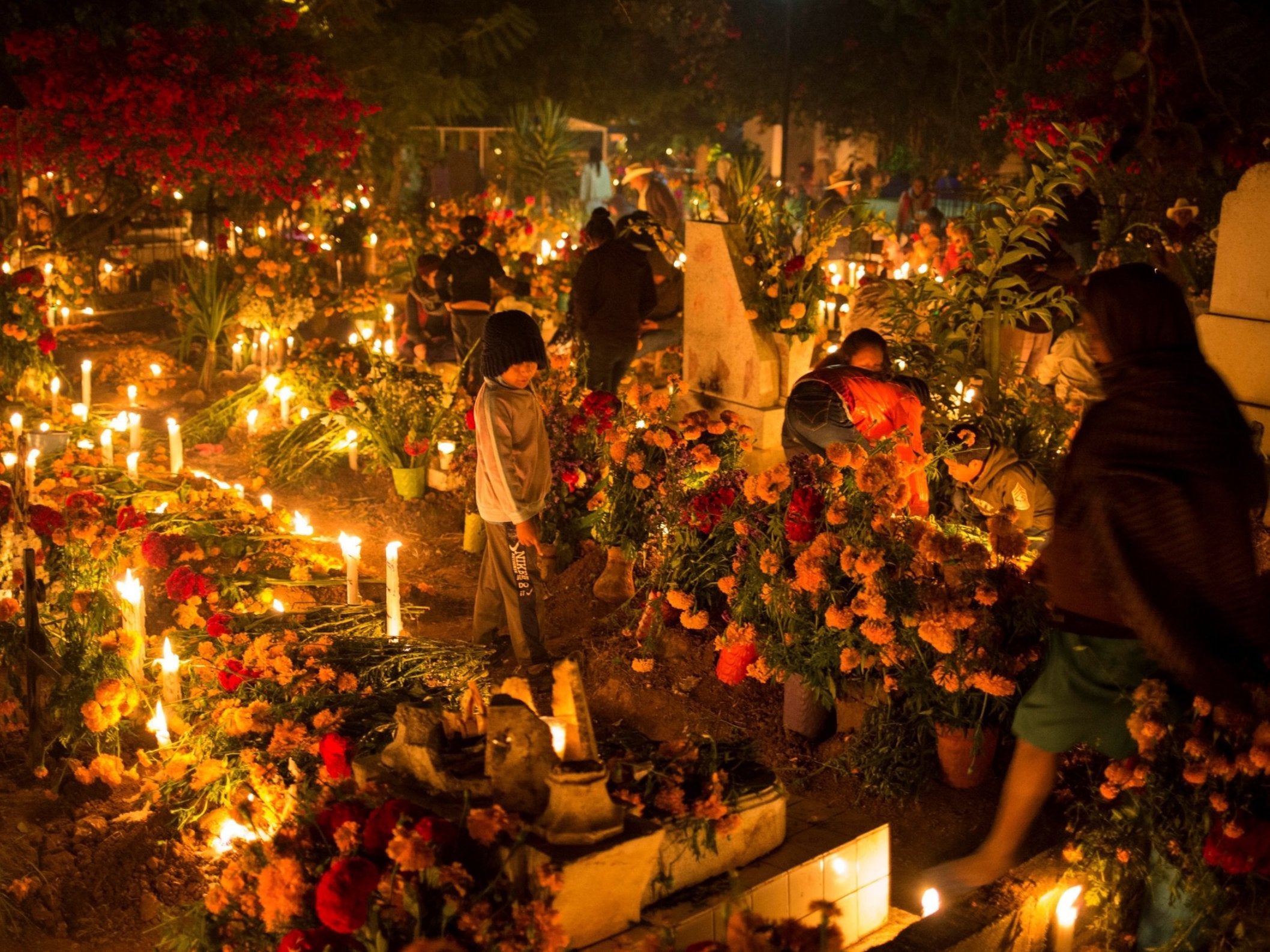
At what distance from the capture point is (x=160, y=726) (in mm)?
4867

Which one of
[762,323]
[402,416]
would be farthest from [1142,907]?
[402,416]

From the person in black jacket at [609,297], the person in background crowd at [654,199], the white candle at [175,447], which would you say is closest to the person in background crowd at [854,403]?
the person in black jacket at [609,297]

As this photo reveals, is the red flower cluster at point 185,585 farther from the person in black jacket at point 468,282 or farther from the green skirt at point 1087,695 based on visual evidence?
the person in black jacket at point 468,282

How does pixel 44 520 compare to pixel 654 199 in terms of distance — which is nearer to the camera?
pixel 44 520

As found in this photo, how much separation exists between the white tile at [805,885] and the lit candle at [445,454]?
17.9 feet

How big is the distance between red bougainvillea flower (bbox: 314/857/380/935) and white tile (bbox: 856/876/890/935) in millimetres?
1484

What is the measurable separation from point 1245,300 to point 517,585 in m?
4.08

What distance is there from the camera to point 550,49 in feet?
66.7

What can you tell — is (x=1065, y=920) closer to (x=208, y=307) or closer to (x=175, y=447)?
(x=175, y=447)

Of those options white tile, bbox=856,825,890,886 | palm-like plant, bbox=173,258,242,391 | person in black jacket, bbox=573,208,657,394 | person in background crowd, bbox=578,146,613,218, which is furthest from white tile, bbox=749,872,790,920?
person in background crowd, bbox=578,146,613,218

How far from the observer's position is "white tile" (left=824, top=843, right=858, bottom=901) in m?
3.26

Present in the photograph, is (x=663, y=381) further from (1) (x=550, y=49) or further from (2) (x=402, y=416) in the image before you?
(1) (x=550, y=49)

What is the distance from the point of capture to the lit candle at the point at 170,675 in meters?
4.82

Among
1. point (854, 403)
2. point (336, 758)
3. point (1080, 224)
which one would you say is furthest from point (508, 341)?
point (1080, 224)
